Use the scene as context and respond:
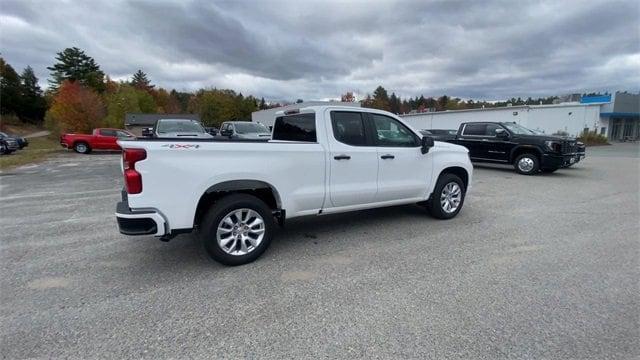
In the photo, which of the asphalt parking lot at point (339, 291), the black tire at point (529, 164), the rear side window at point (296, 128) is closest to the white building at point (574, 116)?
the black tire at point (529, 164)

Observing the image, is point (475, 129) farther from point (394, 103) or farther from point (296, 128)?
point (394, 103)

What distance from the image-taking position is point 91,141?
65.5 ft

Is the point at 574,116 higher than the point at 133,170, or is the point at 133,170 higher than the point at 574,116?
the point at 574,116

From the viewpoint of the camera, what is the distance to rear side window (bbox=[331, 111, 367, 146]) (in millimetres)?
4447

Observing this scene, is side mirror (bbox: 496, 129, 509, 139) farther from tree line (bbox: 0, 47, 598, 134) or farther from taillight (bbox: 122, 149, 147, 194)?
tree line (bbox: 0, 47, 598, 134)

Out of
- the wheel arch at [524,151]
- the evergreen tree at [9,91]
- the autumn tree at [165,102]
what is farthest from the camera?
the autumn tree at [165,102]

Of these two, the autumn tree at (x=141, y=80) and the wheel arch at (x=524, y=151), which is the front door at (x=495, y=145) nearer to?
the wheel arch at (x=524, y=151)

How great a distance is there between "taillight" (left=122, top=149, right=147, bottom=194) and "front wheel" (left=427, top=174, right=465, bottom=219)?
14.4 ft

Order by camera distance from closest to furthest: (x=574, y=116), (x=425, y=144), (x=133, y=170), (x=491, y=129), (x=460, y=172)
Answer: (x=133, y=170), (x=425, y=144), (x=460, y=172), (x=491, y=129), (x=574, y=116)

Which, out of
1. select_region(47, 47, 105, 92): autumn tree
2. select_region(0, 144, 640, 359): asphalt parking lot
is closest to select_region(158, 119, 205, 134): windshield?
select_region(0, 144, 640, 359): asphalt parking lot

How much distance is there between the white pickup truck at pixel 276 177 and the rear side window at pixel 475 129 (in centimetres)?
788

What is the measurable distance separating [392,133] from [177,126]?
34.1 ft

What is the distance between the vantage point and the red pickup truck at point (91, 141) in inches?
781

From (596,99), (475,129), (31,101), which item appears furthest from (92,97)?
(596,99)
